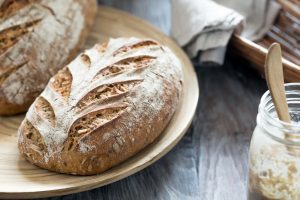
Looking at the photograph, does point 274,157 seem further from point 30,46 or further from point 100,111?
point 30,46

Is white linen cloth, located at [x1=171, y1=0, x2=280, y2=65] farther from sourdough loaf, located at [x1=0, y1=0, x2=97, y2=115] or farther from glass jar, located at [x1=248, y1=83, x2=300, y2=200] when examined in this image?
glass jar, located at [x1=248, y1=83, x2=300, y2=200]

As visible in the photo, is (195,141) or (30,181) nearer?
(30,181)

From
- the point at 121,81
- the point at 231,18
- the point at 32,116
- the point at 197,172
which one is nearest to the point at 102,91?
the point at 121,81

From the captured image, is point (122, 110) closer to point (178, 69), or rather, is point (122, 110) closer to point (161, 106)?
point (161, 106)

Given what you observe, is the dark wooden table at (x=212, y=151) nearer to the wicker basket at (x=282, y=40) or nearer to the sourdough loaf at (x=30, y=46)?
the wicker basket at (x=282, y=40)

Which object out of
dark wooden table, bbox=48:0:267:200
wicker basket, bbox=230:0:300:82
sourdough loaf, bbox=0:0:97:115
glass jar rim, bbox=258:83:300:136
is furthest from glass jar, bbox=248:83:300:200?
sourdough loaf, bbox=0:0:97:115

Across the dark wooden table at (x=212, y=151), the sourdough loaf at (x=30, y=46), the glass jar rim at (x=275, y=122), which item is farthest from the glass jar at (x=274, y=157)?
the sourdough loaf at (x=30, y=46)

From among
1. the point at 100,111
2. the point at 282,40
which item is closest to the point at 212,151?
the point at 100,111
